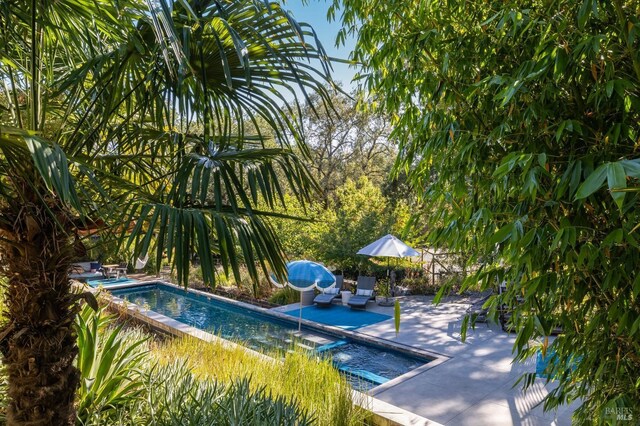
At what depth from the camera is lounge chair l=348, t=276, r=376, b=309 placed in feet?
35.9

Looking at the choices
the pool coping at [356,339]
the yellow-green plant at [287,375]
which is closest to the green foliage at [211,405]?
the yellow-green plant at [287,375]

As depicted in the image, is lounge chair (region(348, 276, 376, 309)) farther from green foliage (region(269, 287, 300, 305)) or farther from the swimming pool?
the swimming pool

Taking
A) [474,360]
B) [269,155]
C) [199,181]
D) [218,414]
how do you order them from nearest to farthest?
1. [199,181]
2. [269,155]
3. [218,414]
4. [474,360]

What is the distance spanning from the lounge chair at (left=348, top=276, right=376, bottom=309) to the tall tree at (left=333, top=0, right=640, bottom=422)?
28.3 feet

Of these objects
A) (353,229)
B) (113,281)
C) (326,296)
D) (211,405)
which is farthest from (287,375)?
(113,281)

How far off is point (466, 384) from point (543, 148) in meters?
4.94

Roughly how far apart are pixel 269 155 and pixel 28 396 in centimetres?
210

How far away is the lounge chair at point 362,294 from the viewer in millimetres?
10930

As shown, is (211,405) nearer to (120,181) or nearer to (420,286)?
(120,181)

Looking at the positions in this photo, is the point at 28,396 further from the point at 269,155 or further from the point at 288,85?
the point at 288,85

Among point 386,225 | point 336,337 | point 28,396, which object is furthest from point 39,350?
point 386,225

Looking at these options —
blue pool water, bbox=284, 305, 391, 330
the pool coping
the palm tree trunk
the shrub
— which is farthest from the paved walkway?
the palm tree trunk

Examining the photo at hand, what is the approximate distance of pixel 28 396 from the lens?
7.99ft

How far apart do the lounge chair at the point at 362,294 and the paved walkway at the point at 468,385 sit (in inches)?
57.8
